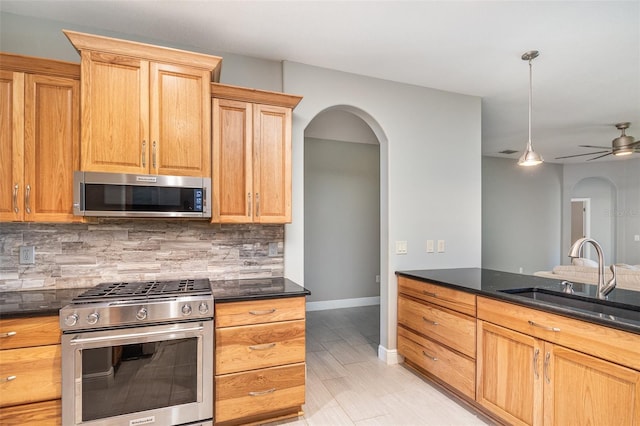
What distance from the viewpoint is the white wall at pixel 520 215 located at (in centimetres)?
696

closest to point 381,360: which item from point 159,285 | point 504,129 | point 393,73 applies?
point 159,285

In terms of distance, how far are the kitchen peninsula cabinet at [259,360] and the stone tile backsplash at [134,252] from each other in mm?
622

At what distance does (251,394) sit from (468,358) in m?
1.52

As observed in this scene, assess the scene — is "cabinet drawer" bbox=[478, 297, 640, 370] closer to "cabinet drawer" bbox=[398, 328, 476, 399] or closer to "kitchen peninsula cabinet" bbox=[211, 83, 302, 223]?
"cabinet drawer" bbox=[398, 328, 476, 399]

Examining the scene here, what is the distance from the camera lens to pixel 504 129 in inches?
195

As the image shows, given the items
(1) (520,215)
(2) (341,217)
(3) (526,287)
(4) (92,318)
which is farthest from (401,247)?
(1) (520,215)

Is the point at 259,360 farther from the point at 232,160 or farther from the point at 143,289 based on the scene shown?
the point at 232,160

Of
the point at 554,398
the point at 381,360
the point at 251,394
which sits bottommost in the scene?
the point at 381,360

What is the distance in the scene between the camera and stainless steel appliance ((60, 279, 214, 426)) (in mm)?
1738

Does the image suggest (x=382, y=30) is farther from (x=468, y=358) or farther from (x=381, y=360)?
(x=381, y=360)

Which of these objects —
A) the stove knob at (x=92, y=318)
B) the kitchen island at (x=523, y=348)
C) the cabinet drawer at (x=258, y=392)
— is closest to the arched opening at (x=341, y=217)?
the kitchen island at (x=523, y=348)

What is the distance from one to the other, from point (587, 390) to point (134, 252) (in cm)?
287

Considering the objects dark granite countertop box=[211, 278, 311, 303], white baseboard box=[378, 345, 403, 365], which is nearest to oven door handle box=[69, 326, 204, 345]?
dark granite countertop box=[211, 278, 311, 303]

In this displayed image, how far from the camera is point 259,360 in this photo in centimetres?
211
